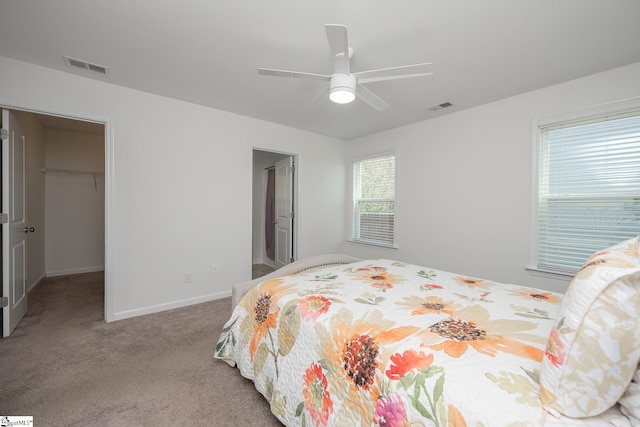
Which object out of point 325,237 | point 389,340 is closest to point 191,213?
point 325,237

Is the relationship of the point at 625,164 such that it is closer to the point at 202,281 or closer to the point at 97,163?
the point at 202,281

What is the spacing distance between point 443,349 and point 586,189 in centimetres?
257

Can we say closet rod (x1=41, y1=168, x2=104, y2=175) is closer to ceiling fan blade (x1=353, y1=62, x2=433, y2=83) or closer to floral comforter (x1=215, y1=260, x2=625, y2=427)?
floral comforter (x1=215, y1=260, x2=625, y2=427)

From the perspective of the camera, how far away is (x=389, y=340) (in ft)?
3.46

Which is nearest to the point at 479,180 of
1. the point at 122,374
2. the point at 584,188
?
the point at 584,188

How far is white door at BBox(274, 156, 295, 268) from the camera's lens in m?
4.30

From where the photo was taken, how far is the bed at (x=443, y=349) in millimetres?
678

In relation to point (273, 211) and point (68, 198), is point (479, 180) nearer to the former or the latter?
point (273, 211)

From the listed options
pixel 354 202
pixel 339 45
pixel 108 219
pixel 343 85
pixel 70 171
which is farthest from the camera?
pixel 354 202

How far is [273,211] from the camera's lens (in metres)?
Result: 5.25

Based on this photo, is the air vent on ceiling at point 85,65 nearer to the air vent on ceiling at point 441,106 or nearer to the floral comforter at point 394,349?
the floral comforter at point 394,349

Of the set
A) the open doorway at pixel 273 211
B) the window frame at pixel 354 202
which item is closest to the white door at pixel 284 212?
the open doorway at pixel 273 211

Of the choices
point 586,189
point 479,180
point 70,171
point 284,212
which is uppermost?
point 70,171

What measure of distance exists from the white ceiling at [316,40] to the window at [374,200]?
1.55m
